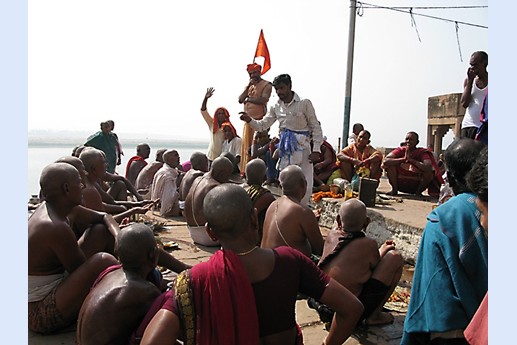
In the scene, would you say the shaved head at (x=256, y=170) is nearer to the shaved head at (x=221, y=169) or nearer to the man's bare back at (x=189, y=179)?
the shaved head at (x=221, y=169)

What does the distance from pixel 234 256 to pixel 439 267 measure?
3.40ft

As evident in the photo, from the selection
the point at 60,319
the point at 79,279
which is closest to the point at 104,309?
the point at 79,279

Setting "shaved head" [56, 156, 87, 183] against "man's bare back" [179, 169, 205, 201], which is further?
"man's bare back" [179, 169, 205, 201]

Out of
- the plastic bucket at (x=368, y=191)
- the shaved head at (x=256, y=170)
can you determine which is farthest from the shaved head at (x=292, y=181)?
the plastic bucket at (x=368, y=191)

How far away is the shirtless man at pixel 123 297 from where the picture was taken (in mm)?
2473

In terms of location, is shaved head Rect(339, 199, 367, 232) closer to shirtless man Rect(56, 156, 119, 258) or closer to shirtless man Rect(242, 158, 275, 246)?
shirtless man Rect(242, 158, 275, 246)

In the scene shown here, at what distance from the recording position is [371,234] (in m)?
6.50

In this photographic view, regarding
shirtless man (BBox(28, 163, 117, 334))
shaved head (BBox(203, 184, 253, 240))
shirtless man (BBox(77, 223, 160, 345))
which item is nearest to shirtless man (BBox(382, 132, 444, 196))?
shirtless man (BBox(28, 163, 117, 334))

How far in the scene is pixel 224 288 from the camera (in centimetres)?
193

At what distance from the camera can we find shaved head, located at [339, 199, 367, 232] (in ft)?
10.6

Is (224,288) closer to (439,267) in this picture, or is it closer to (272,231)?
(439,267)

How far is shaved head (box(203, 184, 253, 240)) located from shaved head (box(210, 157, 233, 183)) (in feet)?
11.2

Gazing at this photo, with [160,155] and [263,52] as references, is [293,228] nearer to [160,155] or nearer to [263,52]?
[160,155]

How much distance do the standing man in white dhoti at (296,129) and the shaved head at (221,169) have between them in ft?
4.49
